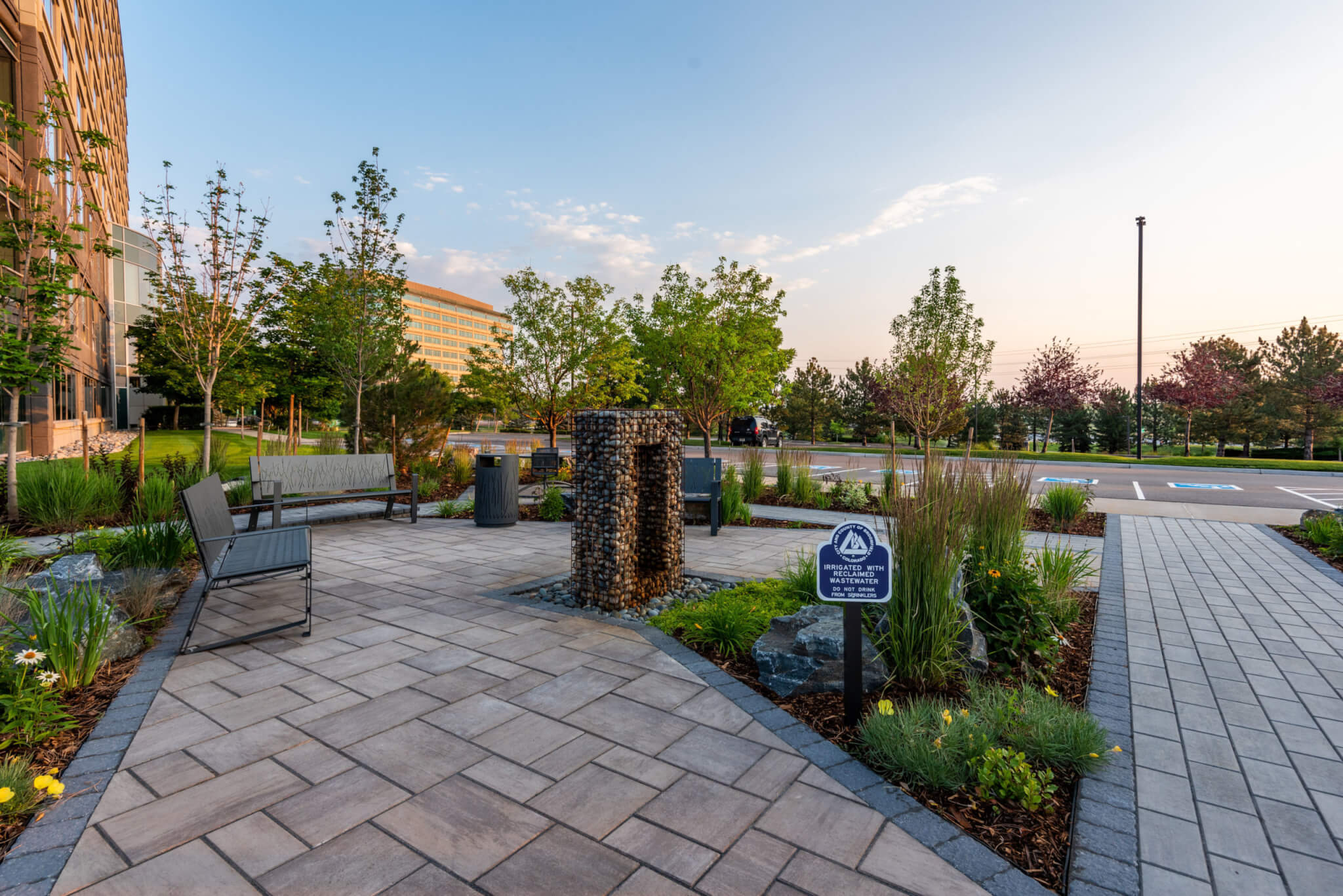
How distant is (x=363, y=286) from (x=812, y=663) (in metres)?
12.2

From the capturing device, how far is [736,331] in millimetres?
15227

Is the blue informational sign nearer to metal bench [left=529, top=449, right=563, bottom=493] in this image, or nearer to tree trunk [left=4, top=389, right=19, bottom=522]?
metal bench [left=529, top=449, right=563, bottom=493]

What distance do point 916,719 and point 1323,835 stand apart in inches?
53.6

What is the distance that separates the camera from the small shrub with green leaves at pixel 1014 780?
227 centimetres

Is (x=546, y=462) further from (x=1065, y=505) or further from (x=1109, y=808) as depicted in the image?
(x=1109, y=808)

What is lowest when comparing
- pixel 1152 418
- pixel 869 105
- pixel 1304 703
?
pixel 1304 703

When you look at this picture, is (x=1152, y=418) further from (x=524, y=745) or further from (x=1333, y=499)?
(x=524, y=745)

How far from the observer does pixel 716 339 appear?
48.2 feet

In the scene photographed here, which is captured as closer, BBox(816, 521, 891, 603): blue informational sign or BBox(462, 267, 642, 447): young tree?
BBox(816, 521, 891, 603): blue informational sign

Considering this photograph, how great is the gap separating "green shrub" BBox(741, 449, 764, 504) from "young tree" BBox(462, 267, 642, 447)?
5.65 meters

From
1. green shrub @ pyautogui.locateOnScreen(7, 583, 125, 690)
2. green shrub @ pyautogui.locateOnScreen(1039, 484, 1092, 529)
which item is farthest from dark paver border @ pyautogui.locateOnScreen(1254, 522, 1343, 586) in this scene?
green shrub @ pyautogui.locateOnScreen(7, 583, 125, 690)

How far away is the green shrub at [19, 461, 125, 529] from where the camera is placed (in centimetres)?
730

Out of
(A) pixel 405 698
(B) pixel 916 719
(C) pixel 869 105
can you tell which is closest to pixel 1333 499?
(C) pixel 869 105

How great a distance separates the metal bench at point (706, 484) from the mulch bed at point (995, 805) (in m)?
4.83
